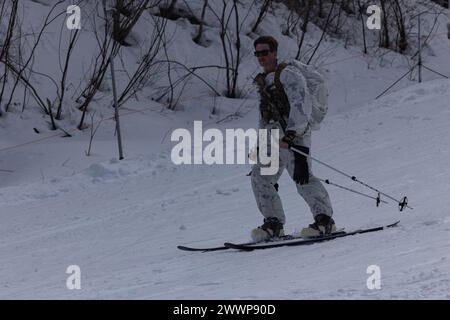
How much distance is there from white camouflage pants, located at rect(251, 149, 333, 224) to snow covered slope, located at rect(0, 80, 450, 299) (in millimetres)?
309

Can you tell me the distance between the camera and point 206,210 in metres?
9.67

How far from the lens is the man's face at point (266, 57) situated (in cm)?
704

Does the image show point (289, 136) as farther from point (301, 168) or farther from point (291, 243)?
point (291, 243)

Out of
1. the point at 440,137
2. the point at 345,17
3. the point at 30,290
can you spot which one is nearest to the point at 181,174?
the point at 440,137

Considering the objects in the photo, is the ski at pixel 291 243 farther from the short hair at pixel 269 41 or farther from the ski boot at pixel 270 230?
the short hair at pixel 269 41

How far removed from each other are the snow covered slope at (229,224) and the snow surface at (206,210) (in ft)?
0.06

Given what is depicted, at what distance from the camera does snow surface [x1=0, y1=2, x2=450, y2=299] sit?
604cm

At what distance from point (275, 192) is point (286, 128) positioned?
0.61 meters

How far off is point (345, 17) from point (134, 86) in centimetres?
681

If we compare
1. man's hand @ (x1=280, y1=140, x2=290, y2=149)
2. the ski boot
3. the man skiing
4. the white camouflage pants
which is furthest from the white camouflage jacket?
the ski boot

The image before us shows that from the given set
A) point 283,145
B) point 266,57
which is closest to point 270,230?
point 283,145

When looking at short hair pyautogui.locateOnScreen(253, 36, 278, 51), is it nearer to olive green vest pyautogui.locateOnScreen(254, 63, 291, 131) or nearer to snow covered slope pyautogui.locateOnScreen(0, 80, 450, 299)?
olive green vest pyautogui.locateOnScreen(254, 63, 291, 131)
